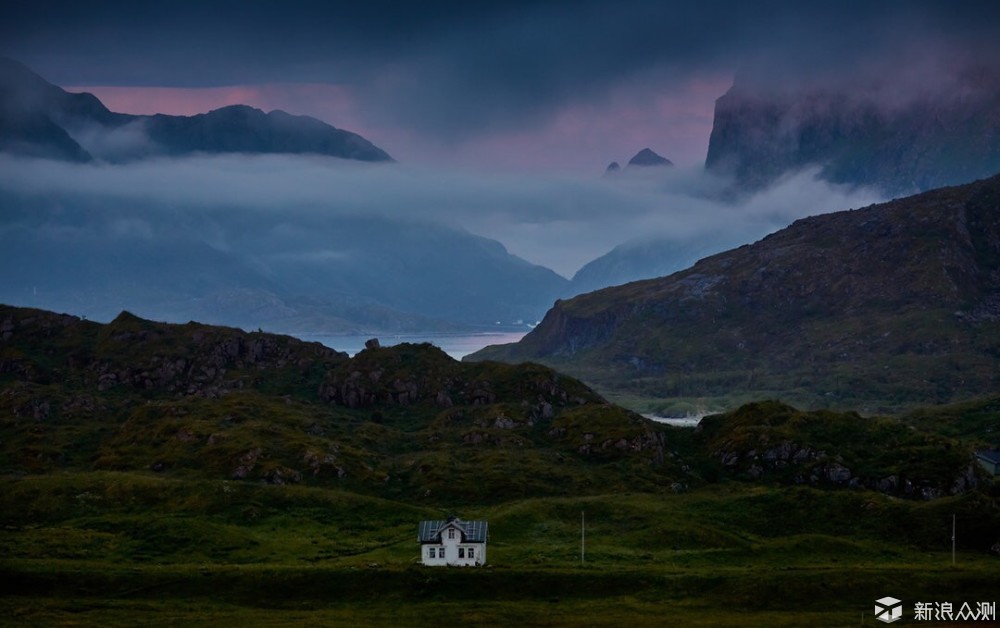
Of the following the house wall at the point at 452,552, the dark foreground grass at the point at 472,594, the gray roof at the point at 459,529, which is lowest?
the dark foreground grass at the point at 472,594

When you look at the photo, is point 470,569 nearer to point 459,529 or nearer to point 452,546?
point 452,546

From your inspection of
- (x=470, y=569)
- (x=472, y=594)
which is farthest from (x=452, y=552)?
(x=472, y=594)

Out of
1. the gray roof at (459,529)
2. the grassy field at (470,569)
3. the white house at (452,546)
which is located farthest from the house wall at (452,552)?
the grassy field at (470,569)

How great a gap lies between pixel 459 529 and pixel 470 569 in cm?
546

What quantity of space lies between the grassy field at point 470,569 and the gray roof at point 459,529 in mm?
4006

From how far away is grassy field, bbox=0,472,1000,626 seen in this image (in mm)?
117438

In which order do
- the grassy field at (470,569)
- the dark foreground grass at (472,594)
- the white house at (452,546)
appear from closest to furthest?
the dark foreground grass at (472,594) → the grassy field at (470,569) → the white house at (452,546)

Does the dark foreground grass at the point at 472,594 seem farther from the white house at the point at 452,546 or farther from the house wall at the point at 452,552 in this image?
the white house at the point at 452,546

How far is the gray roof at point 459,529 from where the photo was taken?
133375 mm

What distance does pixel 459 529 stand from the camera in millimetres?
133500

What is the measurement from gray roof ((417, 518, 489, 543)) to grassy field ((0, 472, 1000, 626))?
13.1 ft

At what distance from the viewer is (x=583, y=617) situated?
4473 inches

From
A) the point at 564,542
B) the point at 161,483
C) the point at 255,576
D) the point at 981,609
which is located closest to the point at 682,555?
the point at 564,542

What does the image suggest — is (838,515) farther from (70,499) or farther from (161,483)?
(70,499)
